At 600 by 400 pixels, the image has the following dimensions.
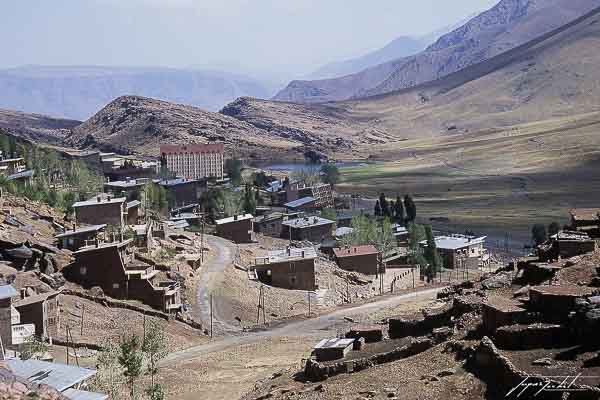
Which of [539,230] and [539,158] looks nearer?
[539,230]

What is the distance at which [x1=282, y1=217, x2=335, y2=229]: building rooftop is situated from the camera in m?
78.5

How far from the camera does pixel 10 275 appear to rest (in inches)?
1592

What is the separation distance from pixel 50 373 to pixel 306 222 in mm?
55473

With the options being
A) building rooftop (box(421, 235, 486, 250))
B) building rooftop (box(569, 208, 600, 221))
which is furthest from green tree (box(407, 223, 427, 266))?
building rooftop (box(569, 208, 600, 221))

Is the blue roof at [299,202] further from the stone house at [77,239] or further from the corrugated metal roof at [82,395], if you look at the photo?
the corrugated metal roof at [82,395]

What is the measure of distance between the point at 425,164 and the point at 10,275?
444ft

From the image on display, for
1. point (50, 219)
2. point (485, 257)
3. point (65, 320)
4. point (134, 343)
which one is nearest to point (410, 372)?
point (134, 343)

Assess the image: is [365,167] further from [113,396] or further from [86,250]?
[113,396]

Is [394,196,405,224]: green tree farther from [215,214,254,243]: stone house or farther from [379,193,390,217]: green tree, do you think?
[215,214,254,243]: stone house

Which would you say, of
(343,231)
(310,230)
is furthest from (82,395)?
(343,231)

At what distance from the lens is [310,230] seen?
3071 inches

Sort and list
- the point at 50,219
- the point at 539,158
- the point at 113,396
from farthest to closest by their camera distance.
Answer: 1. the point at 539,158
2. the point at 50,219
3. the point at 113,396

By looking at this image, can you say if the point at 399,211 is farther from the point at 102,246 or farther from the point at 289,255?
the point at 102,246

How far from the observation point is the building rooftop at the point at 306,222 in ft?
258
